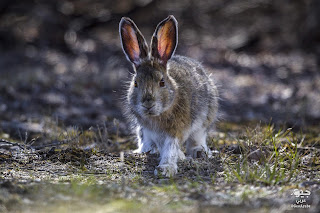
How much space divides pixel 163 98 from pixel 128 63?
24.6 feet

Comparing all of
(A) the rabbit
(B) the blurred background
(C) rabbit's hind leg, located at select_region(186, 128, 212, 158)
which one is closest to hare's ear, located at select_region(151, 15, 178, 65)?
(A) the rabbit

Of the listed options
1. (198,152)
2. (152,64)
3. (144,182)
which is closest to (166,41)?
(152,64)

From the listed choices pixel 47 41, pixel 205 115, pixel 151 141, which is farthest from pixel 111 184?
pixel 47 41

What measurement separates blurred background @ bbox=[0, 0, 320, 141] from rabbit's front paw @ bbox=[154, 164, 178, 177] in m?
2.82

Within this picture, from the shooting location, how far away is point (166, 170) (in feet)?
18.2

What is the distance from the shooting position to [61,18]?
50.7 feet

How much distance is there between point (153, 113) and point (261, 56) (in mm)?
10899

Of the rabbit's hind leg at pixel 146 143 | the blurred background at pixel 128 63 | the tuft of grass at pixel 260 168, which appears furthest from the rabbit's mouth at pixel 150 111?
the blurred background at pixel 128 63

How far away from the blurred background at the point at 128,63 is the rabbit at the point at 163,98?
1981 mm

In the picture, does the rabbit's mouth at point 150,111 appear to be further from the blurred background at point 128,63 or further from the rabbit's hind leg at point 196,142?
the blurred background at point 128,63

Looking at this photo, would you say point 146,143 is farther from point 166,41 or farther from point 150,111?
point 166,41

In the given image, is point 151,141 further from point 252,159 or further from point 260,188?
point 260,188

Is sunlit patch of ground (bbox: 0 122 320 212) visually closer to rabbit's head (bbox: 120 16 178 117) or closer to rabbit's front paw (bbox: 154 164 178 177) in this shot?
rabbit's front paw (bbox: 154 164 178 177)

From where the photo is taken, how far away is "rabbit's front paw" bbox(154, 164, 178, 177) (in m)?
5.52
